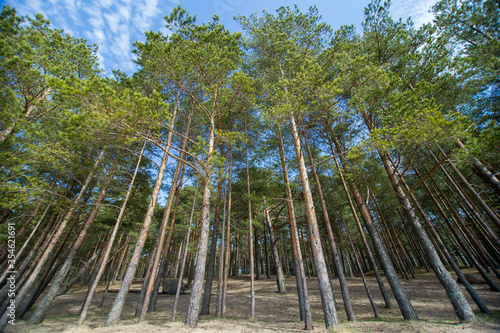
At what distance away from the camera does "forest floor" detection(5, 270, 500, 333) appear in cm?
568

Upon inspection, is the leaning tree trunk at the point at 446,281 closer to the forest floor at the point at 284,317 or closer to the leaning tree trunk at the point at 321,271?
the forest floor at the point at 284,317

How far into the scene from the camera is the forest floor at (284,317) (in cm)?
568

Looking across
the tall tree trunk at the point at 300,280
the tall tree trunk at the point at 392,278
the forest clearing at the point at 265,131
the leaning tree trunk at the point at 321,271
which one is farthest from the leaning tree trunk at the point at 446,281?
the tall tree trunk at the point at 300,280

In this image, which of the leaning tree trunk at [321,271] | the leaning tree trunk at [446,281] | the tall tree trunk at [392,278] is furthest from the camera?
the tall tree trunk at [392,278]

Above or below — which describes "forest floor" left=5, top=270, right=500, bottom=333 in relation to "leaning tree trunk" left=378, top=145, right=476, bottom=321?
below

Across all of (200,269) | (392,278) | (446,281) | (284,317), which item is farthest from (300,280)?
(446,281)

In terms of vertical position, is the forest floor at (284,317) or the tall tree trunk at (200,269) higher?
the tall tree trunk at (200,269)

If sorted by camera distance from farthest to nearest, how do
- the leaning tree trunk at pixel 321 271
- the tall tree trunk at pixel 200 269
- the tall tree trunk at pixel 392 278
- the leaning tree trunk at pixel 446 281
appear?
the tall tree trunk at pixel 392 278 < the tall tree trunk at pixel 200 269 < the leaning tree trunk at pixel 446 281 < the leaning tree trunk at pixel 321 271

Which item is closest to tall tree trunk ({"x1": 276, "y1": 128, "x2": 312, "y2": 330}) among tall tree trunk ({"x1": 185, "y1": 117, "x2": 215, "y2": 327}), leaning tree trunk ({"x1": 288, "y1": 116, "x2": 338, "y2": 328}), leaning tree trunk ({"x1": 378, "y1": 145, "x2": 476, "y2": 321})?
leaning tree trunk ({"x1": 288, "y1": 116, "x2": 338, "y2": 328})

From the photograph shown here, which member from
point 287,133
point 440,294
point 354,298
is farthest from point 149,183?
point 440,294

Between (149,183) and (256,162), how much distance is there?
7.50 metres

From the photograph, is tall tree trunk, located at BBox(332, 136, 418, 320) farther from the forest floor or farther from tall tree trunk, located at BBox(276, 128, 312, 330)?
tall tree trunk, located at BBox(276, 128, 312, 330)

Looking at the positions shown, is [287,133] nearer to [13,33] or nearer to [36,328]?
[13,33]

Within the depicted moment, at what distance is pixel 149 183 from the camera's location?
41.5 feet
